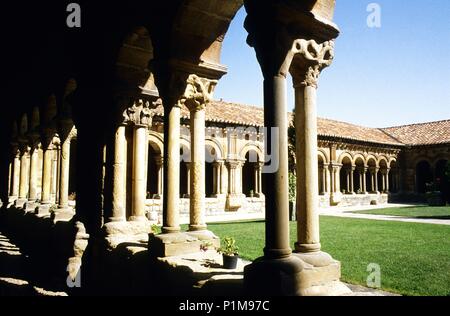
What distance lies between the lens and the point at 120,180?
5.41 meters

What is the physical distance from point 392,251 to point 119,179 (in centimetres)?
566

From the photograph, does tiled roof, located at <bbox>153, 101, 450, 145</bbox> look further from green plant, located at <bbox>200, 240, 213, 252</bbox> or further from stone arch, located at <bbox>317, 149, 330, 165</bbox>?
green plant, located at <bbox>200, 240, 213, 252</bbox>

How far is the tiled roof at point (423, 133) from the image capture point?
27547 millimetres

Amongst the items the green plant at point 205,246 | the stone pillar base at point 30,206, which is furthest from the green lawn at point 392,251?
the stone pillar base at point 30,206

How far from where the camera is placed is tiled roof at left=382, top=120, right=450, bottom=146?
1085 inches

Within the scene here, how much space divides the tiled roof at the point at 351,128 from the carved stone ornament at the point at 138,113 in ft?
36.0

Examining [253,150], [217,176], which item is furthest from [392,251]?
[253,150]

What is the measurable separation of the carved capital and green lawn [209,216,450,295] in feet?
10.4

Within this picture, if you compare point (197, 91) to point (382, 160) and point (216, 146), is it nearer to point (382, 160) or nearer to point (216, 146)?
point (216, 146)

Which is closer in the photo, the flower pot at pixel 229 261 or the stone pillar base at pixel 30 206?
the flower pot at pixel 229 261

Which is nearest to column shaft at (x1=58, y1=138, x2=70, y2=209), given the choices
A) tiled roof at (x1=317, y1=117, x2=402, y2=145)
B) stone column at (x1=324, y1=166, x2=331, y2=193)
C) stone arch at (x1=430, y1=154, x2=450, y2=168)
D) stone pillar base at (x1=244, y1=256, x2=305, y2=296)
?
stone pillar base at (x1=244, y1=256, x2=305, y2=296)

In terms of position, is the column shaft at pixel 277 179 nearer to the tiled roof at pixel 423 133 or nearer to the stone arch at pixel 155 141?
the stone arch at pixel 155 141

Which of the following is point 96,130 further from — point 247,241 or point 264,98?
point 247,241
